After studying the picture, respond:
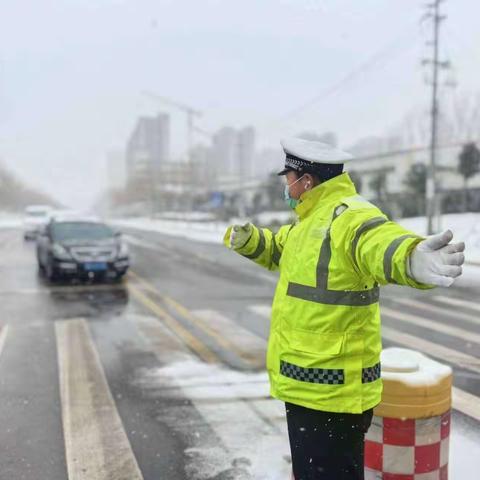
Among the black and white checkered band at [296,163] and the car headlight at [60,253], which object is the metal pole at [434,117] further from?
the black and white checkered band at [296,163]

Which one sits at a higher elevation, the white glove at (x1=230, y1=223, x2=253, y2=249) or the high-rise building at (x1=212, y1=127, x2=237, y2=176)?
the high-rise building at (x1=212, y1=127, x2=237, y2=176)

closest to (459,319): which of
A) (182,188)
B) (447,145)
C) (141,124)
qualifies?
(447,145)

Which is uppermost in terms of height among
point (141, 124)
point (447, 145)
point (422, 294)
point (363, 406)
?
point (141, 124)

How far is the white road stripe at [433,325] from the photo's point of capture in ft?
27.6

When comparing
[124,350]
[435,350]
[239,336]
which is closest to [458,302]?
[435,350]

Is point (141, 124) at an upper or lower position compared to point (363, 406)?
upper

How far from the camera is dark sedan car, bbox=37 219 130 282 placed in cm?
1345

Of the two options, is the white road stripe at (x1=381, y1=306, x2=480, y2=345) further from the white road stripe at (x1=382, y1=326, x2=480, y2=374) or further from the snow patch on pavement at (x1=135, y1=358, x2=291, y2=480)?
the snow patch on pavement at (x1=135, y1=358, x2=291, y2=480)

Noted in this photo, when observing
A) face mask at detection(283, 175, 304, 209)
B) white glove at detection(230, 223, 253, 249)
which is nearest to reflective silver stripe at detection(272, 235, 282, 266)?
white glove at detection(230, 223, 253, 249)

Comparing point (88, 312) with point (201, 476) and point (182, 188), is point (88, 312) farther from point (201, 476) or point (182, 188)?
point (182, 188)

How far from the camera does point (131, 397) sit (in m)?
5.64

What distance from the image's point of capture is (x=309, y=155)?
8.76 ft

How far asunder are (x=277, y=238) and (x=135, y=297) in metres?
8.63

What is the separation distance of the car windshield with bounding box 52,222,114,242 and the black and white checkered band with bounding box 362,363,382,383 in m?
12.2
